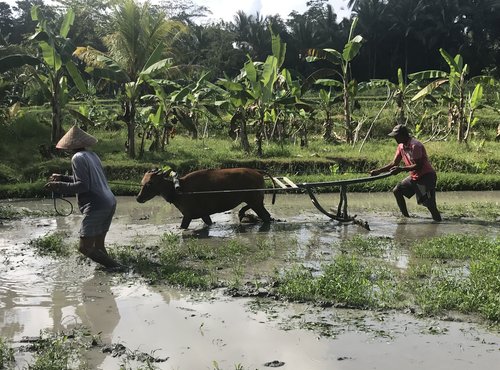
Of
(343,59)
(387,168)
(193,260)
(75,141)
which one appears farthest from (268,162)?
(75,141)

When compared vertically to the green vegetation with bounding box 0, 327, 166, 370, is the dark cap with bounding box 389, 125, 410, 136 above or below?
above

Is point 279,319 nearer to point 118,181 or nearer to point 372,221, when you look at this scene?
point 372,221

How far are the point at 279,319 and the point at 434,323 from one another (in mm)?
1202

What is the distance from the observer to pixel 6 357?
13.1 ft

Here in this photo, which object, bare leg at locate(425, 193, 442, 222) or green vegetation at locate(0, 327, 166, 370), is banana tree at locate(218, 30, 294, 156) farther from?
green vegetation at locate(0, 327, 166, 370)

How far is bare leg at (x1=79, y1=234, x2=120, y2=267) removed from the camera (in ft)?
20.6

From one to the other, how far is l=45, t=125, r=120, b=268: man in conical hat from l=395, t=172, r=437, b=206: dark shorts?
4.66m

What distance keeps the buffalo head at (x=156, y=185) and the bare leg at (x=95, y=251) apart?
74.8 inches

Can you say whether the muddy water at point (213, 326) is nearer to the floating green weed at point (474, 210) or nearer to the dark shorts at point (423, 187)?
the dark shorts at point (423, 187)

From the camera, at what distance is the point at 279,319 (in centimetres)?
476

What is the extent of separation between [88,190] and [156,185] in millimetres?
2109

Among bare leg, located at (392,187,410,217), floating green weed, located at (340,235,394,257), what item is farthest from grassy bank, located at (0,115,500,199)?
floating green weed, located at (340,235,394,257)

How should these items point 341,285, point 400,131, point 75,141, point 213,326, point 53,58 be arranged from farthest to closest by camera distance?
point 53,58
point 400,131
point 75,141
point 341,285
point 213,326

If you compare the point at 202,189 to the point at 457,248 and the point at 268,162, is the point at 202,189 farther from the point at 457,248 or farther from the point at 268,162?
the point at 268,162
